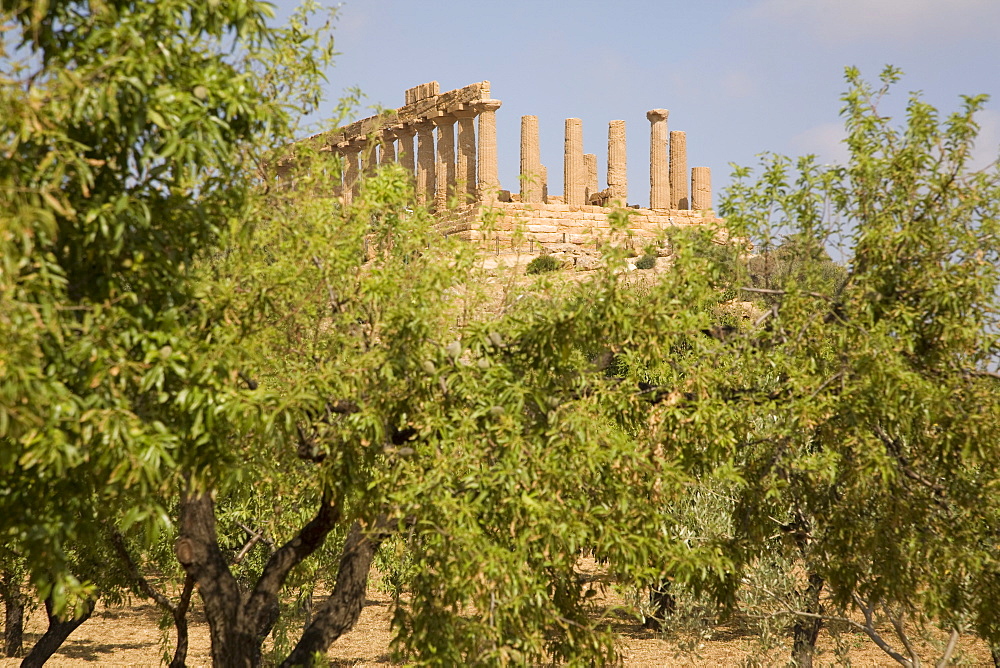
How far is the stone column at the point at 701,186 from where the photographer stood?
169 feet

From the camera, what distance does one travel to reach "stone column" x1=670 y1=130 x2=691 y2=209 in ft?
165

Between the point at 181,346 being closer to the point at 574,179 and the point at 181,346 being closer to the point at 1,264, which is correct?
the point at 1,264

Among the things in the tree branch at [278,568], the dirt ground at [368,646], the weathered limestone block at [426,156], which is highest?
the weathered limestone block at [426,156]

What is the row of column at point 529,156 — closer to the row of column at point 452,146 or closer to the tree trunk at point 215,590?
the row of column at point 452,146

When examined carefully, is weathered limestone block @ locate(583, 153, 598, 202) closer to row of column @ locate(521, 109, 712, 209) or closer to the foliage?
row of column @ locate(521, 109, 712, 209)

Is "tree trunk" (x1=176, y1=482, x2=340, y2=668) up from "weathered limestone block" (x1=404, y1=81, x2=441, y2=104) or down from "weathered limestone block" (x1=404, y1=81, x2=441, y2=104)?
down

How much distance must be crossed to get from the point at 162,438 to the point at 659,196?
46790mm

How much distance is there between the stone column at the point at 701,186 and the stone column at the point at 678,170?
1298 mm

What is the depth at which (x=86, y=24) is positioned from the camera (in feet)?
14.3

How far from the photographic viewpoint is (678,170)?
50344 millimetres

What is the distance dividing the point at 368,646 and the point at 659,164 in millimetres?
33973

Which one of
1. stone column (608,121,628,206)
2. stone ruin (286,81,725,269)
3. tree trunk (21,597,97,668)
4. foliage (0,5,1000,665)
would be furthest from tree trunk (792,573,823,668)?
stone column (608,121,628,206)

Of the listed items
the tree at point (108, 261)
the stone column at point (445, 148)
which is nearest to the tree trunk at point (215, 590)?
the tree at point (108, 261)

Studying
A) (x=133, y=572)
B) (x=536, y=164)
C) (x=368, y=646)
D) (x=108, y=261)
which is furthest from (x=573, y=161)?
(x=108, y=261)
